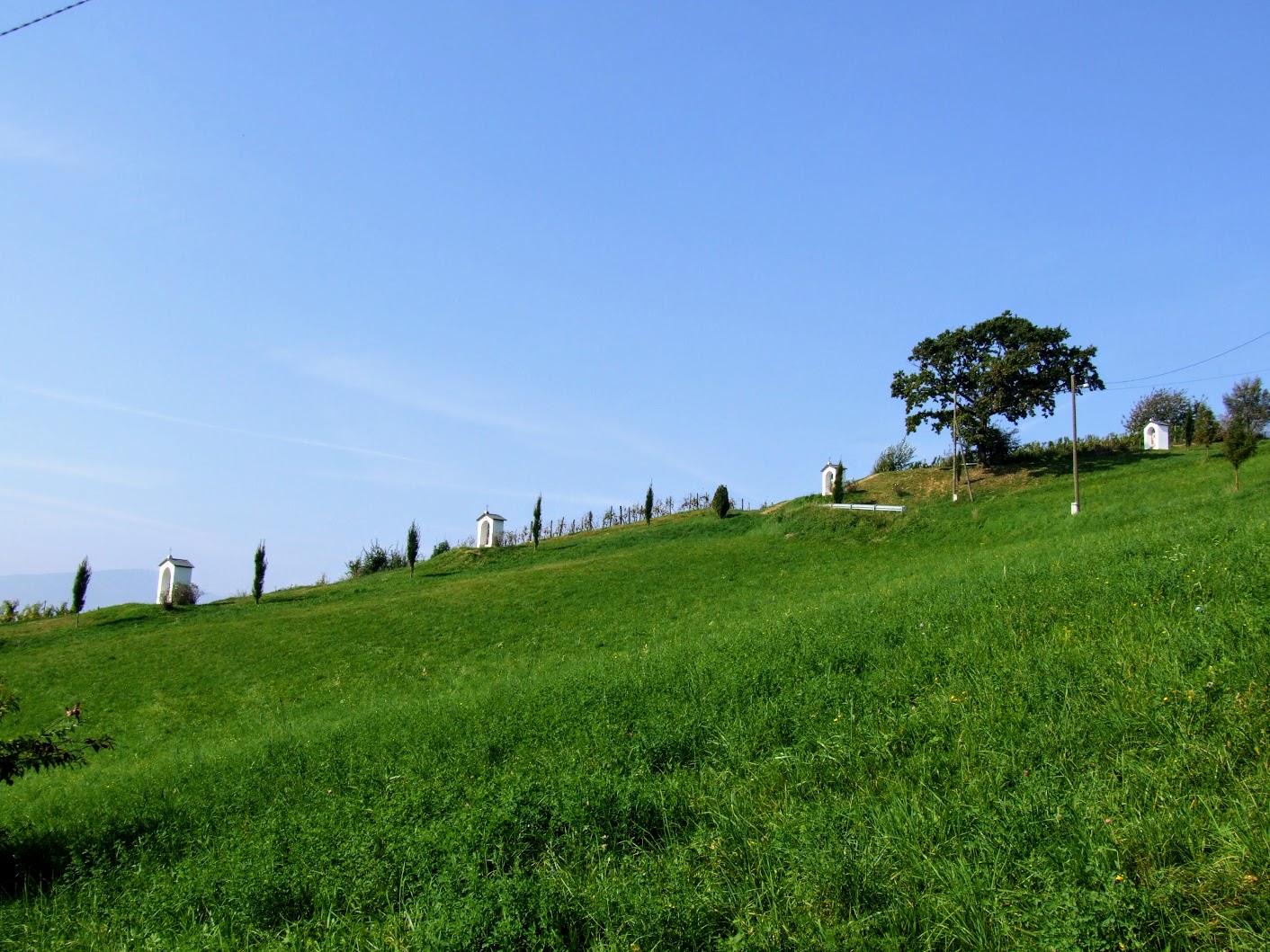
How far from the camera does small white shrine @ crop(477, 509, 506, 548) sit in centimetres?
6091

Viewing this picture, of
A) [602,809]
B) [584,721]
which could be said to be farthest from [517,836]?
[584,721]

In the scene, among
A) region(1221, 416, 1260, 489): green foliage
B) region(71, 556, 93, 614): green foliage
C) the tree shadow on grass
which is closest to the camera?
the tree shadow on grass

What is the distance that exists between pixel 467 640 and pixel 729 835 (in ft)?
65.5

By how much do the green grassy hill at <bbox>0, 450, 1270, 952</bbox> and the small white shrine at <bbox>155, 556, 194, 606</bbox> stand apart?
1459 inches

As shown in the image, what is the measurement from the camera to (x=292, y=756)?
1228cm

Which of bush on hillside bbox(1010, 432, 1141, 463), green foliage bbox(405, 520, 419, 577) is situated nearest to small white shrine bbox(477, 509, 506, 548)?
green foliage bbox(405, 520, 419, 577)

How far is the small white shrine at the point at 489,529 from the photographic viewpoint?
200ft

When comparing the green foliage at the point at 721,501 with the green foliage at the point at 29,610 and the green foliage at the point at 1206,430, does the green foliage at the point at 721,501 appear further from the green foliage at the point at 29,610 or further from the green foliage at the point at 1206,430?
the green foliage at the point at 29,610

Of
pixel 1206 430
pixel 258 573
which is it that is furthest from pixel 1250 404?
pixel 258 573

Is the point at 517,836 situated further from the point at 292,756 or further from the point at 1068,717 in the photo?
the point at 292,756

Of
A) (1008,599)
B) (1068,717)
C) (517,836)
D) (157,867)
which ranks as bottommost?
(157,867)

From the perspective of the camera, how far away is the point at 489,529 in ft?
201

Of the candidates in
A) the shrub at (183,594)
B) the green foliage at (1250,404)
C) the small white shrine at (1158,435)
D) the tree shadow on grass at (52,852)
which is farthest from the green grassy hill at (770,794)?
the green foliage at (1250,404)

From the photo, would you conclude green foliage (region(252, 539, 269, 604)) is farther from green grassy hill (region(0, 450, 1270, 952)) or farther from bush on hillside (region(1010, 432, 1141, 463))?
bush on hillside (region(1010, 432, 1141, 463))
